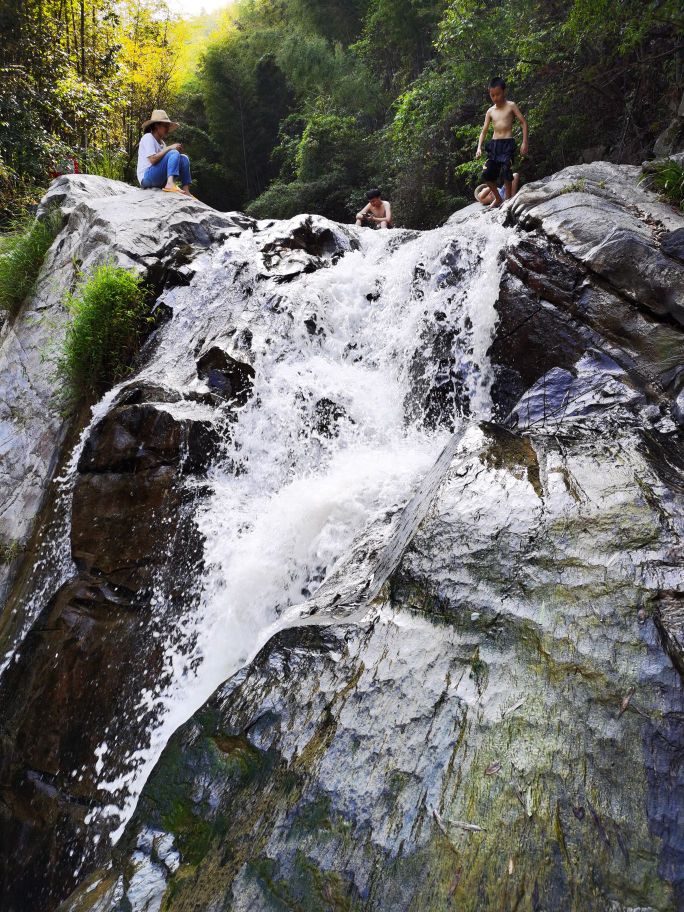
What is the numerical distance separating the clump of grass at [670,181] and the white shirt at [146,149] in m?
6.40

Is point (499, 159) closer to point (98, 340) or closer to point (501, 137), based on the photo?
point (501, 137)

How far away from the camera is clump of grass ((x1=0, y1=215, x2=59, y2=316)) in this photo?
6.74 meters

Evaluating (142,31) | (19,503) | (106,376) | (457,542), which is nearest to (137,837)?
(457,542)

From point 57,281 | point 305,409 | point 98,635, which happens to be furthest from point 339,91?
point 98,635

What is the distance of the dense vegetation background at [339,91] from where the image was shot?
8.25m

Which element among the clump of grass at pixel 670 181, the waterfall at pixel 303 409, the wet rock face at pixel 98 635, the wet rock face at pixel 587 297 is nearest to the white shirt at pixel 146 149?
the waterfall at pixel 303 409

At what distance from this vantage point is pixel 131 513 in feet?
13.8

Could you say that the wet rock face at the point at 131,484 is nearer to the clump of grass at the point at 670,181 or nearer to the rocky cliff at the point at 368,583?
the rocky cliff at the point at 368,583

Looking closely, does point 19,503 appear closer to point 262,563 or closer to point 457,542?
point 262,563

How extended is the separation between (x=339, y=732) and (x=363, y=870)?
1.39 ft

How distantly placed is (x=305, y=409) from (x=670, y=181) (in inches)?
159

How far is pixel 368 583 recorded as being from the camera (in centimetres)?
294

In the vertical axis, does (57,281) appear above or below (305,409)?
above

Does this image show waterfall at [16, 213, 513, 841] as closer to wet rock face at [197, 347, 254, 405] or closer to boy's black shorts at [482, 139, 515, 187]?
wet rock face at [197, 347, 254, 405]
